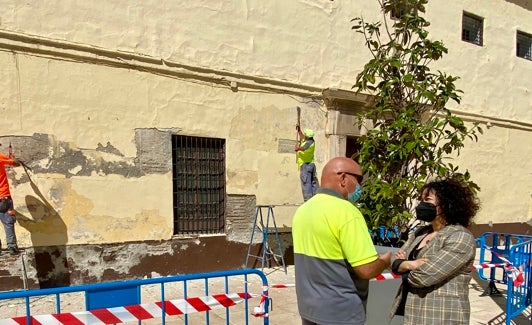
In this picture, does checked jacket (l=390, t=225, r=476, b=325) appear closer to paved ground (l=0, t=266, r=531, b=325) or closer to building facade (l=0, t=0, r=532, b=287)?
paved ground (l=0, t=266, r=531, b=325)

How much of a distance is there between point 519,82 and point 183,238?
32.3 ft

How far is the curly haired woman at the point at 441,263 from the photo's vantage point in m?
2.57

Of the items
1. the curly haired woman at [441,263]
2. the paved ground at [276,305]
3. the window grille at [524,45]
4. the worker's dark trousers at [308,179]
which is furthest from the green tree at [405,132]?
the window grille at [524,45]

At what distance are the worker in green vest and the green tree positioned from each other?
7.78 ft

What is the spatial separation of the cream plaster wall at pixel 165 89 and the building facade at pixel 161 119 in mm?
18

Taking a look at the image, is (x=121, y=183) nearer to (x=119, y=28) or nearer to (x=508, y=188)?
(x=119, y=28)

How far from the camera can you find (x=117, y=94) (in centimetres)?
588

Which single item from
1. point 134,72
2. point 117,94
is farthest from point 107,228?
point 134,72

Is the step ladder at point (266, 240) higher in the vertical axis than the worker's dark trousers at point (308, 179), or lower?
lower

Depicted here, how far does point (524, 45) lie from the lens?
11.5 meters

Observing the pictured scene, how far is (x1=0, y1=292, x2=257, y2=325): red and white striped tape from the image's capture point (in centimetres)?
269

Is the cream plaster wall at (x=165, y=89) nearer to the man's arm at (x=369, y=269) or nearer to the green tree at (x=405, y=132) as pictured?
the green tree at (x=405, y=132)

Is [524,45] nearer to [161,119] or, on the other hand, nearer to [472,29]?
[472,29]

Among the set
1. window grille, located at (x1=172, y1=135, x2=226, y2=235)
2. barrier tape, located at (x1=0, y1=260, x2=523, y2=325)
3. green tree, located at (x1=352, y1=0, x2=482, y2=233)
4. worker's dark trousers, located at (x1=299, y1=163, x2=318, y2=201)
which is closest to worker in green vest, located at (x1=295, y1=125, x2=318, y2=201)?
worker's dark trousers, located at (x1=299, y1=163, x2=318, y2=201)
